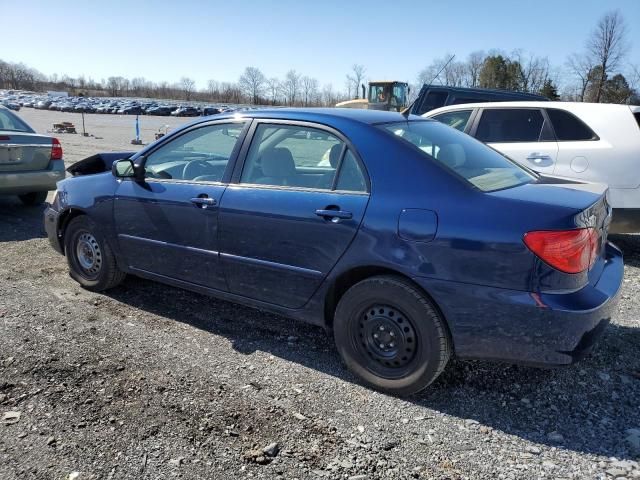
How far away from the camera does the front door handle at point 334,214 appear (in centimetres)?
302

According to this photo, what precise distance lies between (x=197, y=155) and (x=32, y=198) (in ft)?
18.0

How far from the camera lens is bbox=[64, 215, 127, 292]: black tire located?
4422mm

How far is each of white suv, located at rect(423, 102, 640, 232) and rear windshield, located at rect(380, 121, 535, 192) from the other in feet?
7.86

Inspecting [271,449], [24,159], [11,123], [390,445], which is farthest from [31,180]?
[390,445]

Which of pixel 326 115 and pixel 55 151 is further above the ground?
pixel 326 115

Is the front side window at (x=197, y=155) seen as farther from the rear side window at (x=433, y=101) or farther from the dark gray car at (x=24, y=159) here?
the rear side window at (x=433, y=101)

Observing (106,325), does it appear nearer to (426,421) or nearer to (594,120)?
(426,421)

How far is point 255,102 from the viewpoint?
11244 centimetres

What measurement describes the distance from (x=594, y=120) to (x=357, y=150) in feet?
12.4

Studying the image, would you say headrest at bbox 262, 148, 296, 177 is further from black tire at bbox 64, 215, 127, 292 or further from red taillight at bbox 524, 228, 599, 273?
black tire at bbox 64, 215, 127, 292

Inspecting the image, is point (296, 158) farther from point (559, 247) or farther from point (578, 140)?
point (578, 140)

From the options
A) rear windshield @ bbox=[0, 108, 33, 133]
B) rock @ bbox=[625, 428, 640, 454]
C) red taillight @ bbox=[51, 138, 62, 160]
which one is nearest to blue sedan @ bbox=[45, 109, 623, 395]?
rock @ bbox=[625, 428, 640, 454]

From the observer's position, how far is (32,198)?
822 cm

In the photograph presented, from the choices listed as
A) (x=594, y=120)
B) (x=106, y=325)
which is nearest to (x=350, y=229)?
(x=106, y=325)
